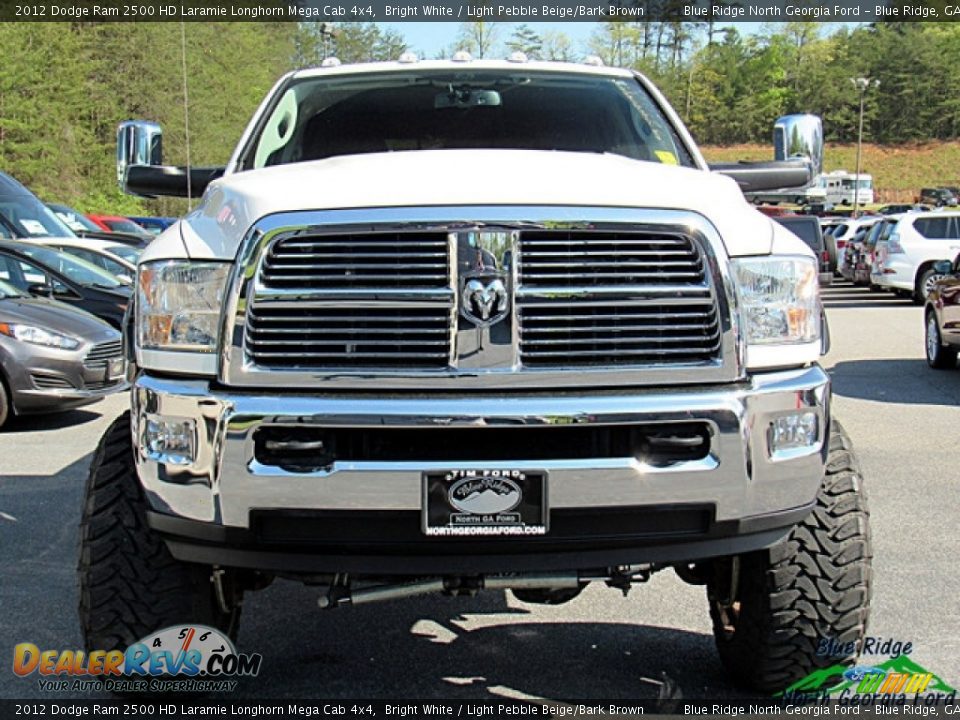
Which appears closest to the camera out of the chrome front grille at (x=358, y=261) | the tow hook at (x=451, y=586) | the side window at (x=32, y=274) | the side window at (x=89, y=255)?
the chrome front grille at (x=358, y=261)

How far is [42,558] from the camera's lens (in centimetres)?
512

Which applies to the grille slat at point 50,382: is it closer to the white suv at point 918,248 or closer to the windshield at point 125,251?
the windshield at point 125,251

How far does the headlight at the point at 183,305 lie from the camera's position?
2.95 meters

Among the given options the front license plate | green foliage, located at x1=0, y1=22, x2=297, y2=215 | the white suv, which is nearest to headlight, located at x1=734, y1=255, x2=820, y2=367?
the front license plate

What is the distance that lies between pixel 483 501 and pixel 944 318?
393 inches

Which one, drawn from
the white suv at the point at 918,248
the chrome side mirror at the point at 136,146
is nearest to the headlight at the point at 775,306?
the chrome side mirror at the point at 136,146

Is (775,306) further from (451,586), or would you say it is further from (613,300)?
(451,586)

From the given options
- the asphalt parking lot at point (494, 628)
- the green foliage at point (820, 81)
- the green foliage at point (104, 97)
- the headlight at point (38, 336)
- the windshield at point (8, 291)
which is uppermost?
the green foliage at point (820, 81)

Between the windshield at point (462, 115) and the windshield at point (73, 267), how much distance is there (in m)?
7.80

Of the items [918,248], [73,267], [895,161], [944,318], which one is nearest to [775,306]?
[944,318]

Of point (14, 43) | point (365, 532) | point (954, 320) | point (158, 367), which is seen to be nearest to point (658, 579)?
point (365, 532)

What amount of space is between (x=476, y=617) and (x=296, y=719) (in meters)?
1.10

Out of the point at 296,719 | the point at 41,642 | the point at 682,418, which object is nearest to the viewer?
the point at 682,418

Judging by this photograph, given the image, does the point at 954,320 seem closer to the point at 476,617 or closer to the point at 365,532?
the point at 476,617
